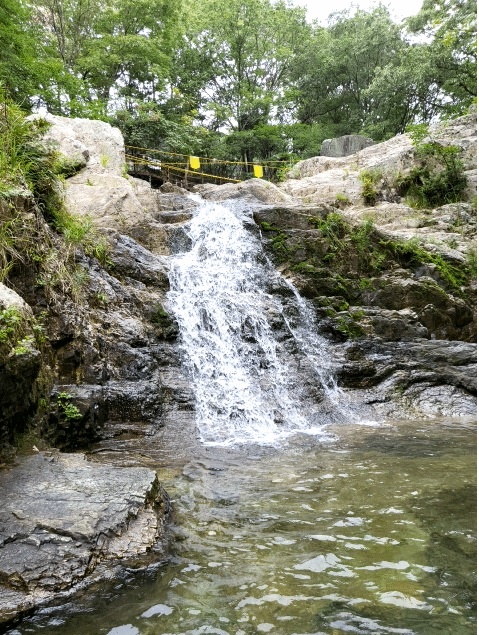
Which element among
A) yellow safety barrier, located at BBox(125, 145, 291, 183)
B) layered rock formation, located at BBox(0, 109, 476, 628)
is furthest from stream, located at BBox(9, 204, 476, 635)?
yellow safety barrier, located at BBox(125, 145, 291, 183)

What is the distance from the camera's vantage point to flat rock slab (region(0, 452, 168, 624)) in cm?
266

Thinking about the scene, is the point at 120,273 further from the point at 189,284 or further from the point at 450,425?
A: the point at 450,425

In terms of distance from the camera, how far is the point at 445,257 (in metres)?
10.9

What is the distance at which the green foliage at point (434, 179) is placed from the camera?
46.4ft

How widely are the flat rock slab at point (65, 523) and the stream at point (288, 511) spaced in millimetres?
178

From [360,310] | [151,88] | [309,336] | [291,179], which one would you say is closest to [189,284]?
[309,336]

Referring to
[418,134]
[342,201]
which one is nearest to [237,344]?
[342,201]

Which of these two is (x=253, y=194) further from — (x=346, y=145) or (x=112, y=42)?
(x=112, y=42)

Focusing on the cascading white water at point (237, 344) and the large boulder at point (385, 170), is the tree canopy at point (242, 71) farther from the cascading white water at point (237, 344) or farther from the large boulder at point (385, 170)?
the cascading white water at point (237, 344)

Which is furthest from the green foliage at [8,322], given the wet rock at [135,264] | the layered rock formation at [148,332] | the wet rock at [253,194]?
the wet rock at [253,194]

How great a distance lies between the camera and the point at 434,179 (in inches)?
556

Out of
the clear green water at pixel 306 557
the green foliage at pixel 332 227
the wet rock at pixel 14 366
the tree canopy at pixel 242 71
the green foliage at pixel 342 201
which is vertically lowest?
the clear green water at pixel 306 557

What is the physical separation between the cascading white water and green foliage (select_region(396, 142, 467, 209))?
6.96 metres

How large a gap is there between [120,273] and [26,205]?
8.29ft
